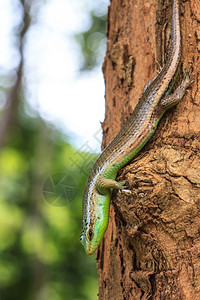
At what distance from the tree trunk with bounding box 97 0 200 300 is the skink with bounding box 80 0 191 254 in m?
0.07

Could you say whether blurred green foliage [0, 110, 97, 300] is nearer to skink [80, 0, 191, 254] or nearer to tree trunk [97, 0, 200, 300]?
skink [80, 0, 191, 254]

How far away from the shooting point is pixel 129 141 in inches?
93.8

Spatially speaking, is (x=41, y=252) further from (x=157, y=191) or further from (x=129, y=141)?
(x=157, y=191)

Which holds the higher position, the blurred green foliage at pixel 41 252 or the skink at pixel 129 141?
the skink at pixel 129 141

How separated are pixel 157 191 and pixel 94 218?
893 mm

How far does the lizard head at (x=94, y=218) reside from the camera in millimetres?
2453

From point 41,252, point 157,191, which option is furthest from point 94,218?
point 41,252

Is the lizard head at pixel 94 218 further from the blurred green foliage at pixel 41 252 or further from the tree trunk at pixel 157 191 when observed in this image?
the blurred green foliage at pixel 41 252

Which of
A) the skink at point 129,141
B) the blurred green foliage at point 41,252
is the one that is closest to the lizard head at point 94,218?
the skink at point 129,141

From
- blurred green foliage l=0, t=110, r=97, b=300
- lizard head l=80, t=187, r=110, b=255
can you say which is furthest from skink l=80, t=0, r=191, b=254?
blurred green foliage l=0, t=110, r=97, b=300

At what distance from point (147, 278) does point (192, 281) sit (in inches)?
10.6

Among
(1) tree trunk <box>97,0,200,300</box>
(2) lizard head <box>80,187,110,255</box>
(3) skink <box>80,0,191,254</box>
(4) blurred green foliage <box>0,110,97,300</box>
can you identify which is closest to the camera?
(1) tree trunk <box>97,0,200,300</box>

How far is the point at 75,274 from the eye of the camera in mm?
10953

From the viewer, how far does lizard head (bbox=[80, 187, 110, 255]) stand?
8.05ft
